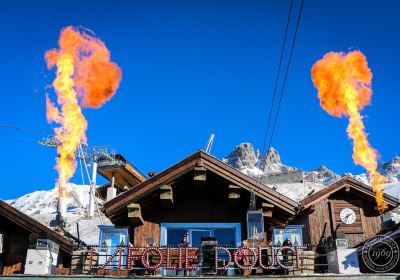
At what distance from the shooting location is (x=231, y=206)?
54.6 ft

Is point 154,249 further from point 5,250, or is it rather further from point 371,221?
point 371,221

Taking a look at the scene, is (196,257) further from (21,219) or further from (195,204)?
(21,219)

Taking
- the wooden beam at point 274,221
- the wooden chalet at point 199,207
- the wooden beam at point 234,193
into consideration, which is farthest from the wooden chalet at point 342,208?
the wooden beam at point 234,193

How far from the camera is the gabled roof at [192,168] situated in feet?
50.9

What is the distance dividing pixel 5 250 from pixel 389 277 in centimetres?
1519

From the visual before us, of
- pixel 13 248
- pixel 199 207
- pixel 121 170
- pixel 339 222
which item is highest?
pixel 121 170

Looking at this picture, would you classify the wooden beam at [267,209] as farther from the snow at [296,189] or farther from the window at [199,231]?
the snow at [296,189]

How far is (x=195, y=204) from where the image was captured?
1684 centimetres

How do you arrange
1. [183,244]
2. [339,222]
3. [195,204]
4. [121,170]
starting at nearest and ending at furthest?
1. [183,244]
2. [195,204]
3. [339,222]
4. [121,170]

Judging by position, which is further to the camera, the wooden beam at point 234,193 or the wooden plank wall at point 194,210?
the wooden plank wall at point 194,210

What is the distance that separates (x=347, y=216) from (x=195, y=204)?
12.1 metres

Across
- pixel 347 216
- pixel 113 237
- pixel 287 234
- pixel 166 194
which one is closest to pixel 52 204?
pixel 347 216

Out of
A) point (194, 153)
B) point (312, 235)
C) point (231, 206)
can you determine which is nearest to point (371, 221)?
point (312, 235)

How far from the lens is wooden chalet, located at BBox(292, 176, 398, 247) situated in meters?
24.4
